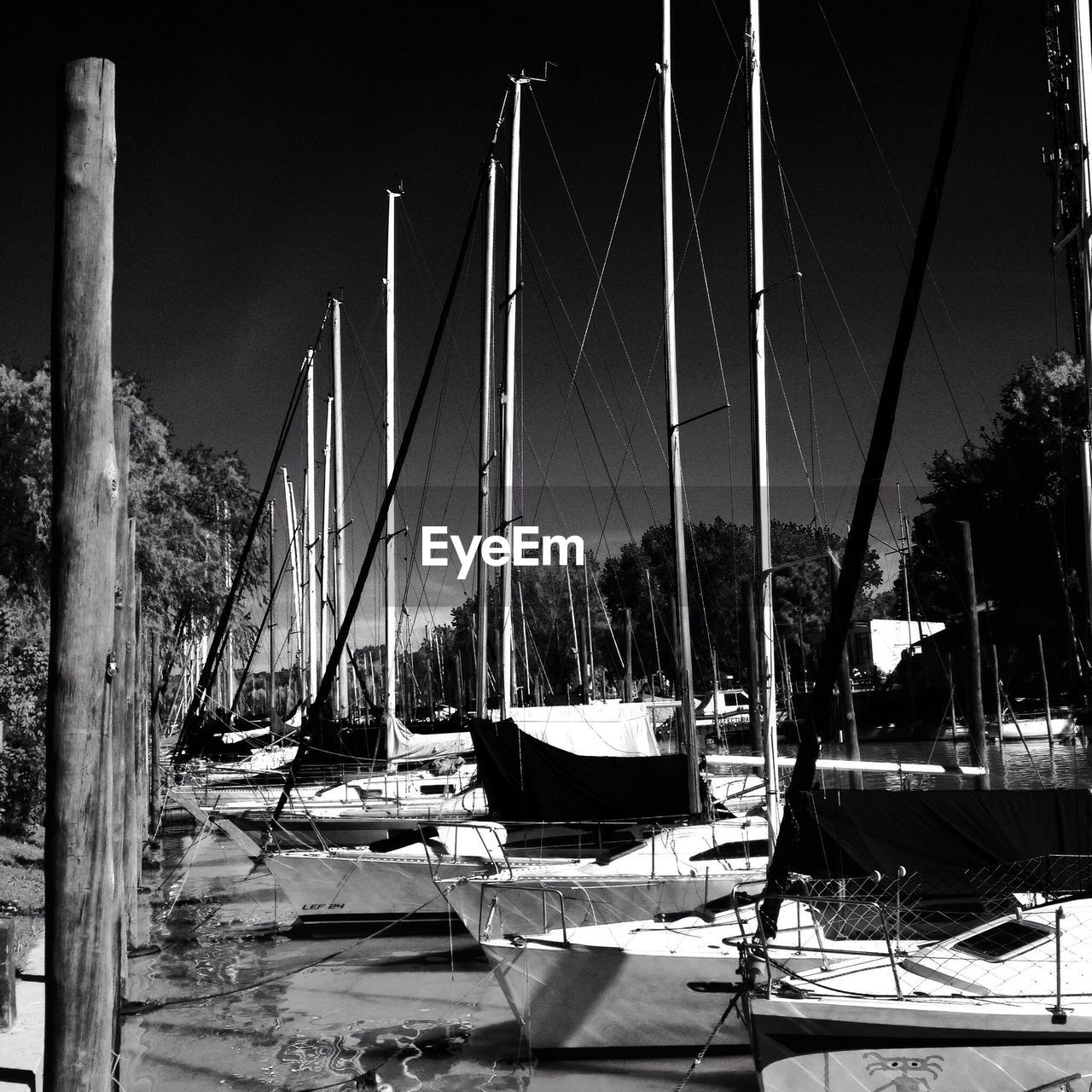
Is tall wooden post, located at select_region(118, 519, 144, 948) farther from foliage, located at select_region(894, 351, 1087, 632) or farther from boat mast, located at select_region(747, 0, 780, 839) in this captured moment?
foliage, located at select_region(894, 351, 1087, 632)

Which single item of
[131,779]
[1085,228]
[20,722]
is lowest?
[131,779]

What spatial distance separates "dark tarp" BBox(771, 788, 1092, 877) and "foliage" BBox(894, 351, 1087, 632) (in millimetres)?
44850

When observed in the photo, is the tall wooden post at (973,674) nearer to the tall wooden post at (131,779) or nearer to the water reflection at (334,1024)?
the water reflection at (334,1024)

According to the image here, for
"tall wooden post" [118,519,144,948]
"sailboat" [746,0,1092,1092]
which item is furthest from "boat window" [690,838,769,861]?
"tall wooden post" [118,519,144,948]

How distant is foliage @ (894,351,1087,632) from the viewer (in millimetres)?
55594

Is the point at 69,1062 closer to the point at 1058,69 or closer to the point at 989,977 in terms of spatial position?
the point at 989,977

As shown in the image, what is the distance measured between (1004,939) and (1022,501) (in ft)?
173

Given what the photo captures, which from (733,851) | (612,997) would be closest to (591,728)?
(733,851)

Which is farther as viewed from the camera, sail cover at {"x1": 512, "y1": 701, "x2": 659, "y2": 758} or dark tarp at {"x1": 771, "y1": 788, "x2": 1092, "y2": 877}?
sail cover at {"x1": 512, "y1": 701, "x2": 659, "y2": 758}

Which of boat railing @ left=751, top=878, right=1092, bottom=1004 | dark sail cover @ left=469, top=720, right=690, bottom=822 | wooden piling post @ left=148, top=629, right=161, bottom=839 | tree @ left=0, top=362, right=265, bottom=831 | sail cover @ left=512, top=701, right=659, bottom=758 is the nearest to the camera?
boat railing @ left=751, top=878, right=1092, bottom=1004

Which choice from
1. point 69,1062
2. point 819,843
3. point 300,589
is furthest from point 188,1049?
point 300,589

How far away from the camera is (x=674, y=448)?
18.4 meters

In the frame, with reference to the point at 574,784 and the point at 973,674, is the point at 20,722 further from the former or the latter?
the point at 973,674

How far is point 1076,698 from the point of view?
4525cm
